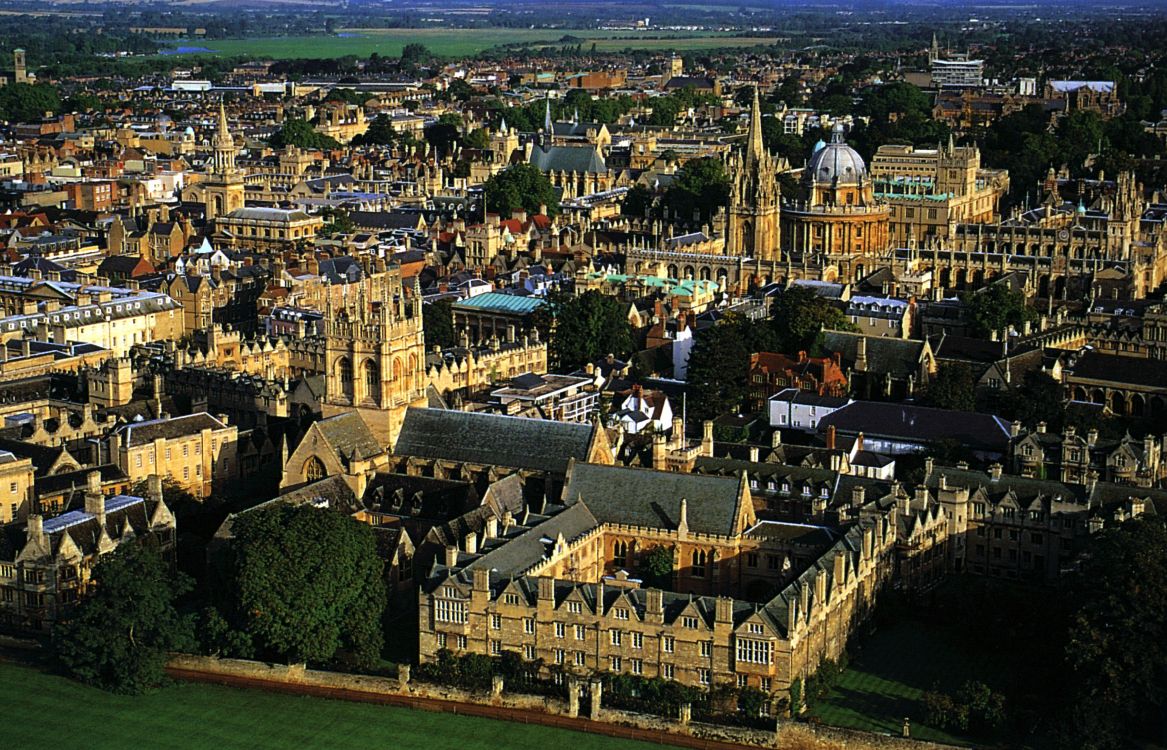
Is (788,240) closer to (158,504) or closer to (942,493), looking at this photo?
(942,493)

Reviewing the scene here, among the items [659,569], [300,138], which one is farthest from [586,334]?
[300,138]

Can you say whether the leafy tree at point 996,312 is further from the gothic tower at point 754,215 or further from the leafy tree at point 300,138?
the leafy tree at point 300,138

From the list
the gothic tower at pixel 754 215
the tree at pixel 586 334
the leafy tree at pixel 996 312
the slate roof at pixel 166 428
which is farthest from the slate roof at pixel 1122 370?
the slate roof at pixel 166 428

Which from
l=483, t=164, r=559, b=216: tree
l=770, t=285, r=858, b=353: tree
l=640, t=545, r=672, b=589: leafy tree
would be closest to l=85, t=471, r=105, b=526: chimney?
l=640, t=545, r=672, b=589: leafy tree

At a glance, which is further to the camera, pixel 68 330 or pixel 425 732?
pixel 68 330

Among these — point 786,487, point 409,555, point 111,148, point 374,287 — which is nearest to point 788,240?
point 374,287

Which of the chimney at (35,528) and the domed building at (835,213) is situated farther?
the domed building at (835,213)
